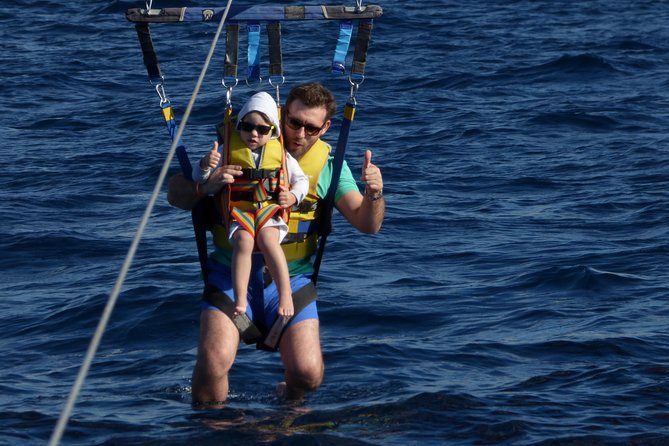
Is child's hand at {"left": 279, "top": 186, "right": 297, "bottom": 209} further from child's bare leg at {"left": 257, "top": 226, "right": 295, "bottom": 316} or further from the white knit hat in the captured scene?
the white knit hat

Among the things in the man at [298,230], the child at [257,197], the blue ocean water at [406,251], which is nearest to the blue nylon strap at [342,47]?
the man at [298,230]

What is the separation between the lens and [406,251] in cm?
1159

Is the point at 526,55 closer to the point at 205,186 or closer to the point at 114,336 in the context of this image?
the point at 114,336

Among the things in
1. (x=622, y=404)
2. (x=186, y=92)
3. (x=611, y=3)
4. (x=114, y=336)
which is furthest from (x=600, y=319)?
(x=611, y=3)

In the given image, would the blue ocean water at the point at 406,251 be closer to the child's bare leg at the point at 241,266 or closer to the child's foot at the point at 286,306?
the child's foot at the point at 286,306

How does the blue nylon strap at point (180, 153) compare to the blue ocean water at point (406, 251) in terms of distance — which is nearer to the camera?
the blue nylon strap at point (180, 153)

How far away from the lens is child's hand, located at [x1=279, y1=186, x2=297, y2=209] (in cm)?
678

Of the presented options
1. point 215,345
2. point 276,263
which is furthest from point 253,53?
point 215,345

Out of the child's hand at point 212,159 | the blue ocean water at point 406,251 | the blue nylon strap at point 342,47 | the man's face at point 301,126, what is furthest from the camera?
the blue ocean water at point 406,251

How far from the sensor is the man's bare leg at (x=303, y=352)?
7.04 metres

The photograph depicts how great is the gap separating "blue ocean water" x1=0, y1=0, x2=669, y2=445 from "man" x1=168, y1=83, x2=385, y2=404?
33 cm

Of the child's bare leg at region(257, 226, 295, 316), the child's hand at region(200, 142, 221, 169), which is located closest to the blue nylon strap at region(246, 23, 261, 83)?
the child's hand at region(200, 142, 221, 169)

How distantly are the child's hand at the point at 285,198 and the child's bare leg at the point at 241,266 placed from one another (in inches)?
9.5

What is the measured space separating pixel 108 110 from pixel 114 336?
8.61 meters
